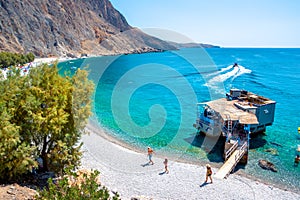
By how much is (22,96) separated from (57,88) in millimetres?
1882

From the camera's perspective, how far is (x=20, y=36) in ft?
382

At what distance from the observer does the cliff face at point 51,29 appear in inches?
4476

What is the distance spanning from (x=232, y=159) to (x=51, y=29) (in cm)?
13908

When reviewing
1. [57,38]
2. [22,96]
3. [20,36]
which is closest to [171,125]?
[22,96]

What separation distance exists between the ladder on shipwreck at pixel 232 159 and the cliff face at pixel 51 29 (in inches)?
4040

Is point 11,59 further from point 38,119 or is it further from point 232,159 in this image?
point 232,159

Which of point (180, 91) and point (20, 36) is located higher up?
point (20, 36)

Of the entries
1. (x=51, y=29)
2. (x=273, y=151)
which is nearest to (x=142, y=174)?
(x=273, y=151)

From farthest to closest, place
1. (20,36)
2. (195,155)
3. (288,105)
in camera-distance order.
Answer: (20,36), (288,105), (195,155)

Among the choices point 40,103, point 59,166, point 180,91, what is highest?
point 40,103

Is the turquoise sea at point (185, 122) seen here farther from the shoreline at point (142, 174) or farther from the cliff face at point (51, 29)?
the cliff face at point (51, 29)

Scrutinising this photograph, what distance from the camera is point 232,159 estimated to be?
2192cm

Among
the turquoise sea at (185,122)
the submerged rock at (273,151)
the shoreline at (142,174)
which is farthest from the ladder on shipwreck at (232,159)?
the submerged rock at (273,151)

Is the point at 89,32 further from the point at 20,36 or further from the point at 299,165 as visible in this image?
the point at 299,165
